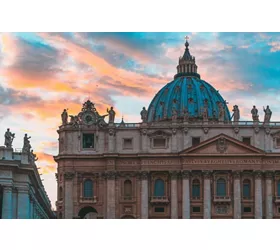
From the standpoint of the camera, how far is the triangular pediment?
3590 inches

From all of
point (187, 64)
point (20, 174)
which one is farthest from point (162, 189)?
point (187, 64)

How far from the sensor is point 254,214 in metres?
91.1

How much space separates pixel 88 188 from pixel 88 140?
207 inches

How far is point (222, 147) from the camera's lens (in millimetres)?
91375

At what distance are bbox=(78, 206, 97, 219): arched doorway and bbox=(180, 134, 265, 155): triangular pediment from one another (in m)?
11.4

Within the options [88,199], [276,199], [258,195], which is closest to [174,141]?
[258,195]

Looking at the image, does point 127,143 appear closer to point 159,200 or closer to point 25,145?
point 159,200

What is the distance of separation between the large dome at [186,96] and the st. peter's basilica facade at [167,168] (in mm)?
27370

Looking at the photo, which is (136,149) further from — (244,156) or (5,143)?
(5,143)

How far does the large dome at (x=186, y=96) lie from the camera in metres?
123

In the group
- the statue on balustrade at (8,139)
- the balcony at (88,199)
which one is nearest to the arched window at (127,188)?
the balcony at (88,199)

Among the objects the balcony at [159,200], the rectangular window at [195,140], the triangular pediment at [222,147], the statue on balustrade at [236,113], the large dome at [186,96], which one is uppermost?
the large dome at [186,96]

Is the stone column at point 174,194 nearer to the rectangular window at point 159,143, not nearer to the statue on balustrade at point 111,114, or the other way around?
the rectangular window at point 159,143

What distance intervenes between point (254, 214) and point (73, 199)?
19.3m
